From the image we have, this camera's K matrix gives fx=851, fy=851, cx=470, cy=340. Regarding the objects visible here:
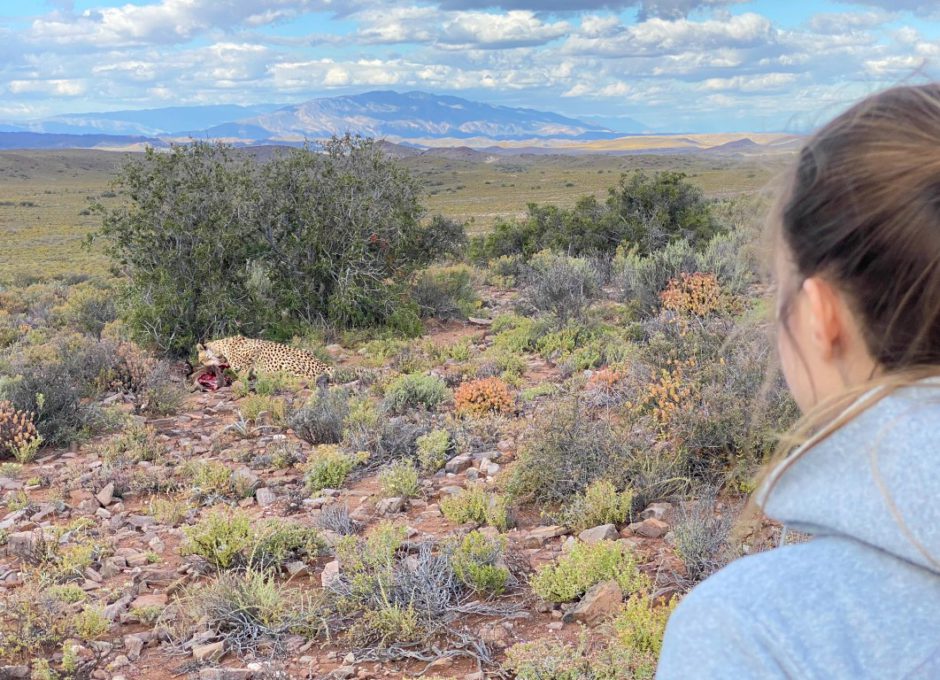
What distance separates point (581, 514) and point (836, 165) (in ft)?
12.6

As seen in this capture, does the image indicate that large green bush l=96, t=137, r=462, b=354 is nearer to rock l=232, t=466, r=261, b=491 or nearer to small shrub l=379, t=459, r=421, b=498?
rock l=232, t=466, r=261, b=491

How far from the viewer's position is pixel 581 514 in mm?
4586

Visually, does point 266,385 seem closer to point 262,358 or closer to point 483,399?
point 262,358

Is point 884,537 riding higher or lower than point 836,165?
lower

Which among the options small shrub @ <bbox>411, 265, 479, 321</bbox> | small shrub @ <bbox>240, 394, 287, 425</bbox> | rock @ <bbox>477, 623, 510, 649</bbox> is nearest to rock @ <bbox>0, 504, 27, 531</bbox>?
small shrub @ <bbox>240, 394, 287, 425</bbox>

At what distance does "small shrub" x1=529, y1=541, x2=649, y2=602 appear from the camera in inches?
148

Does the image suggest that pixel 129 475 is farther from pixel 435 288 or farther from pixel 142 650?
pixel 435 288

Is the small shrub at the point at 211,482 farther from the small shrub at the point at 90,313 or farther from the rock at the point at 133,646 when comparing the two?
A: the small shrub at the point at 90,313

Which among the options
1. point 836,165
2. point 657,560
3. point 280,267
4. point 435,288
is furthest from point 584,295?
point 836,165

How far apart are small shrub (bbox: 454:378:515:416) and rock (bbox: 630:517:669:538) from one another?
2.52 m

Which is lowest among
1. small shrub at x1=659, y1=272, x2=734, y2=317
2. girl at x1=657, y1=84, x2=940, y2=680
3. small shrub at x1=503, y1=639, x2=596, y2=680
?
small shrub at x1=503, y1=639, x2=596, y2=680

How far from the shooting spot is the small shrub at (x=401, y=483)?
5.31 meters

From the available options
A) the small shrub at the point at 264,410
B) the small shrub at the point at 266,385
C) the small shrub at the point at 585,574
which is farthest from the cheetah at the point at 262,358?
the small shrub at the point at 585,574

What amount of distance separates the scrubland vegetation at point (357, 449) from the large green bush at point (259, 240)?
0.04 meters
